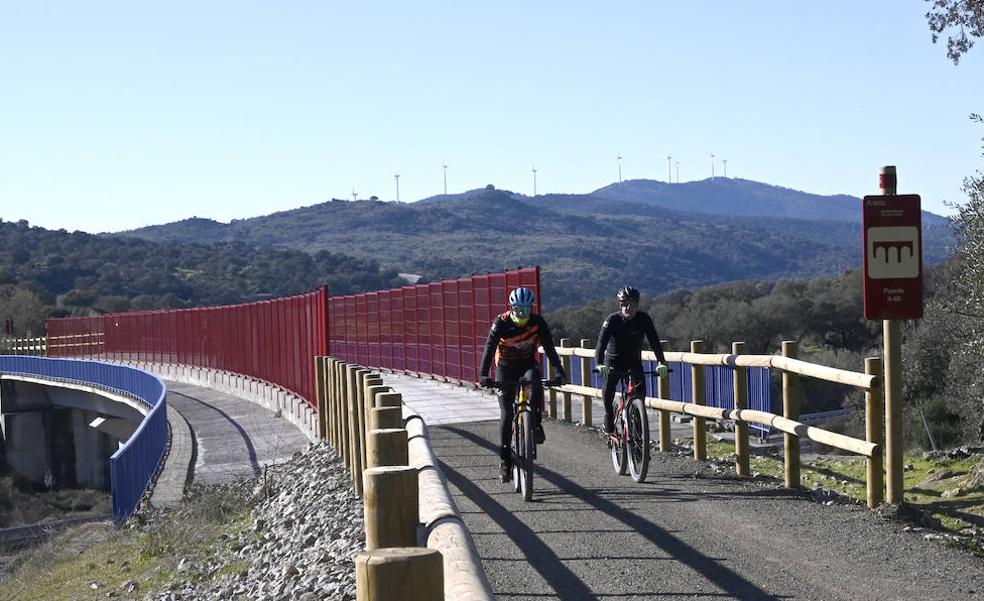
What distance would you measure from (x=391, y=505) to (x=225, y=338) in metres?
36.1

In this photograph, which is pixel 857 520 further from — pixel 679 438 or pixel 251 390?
pixel 251 390

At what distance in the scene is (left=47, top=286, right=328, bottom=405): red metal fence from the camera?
26.7m

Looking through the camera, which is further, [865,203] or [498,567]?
[865,203]

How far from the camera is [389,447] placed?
22.3 ft

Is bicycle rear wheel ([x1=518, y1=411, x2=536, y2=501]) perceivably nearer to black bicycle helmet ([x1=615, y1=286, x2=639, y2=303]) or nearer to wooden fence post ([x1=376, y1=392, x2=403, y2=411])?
black bicycle helmet ([x1=615, y1=286, x2=639, y2=303])

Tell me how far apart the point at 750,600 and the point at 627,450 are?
5.22 meters

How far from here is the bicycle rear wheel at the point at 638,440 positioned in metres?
12.8

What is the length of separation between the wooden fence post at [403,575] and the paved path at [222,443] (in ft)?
57.8

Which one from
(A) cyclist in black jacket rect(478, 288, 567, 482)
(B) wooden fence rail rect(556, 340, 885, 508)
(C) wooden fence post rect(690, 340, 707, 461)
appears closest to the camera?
(B) wooden fence rail rect(556, 340, 885, 508)

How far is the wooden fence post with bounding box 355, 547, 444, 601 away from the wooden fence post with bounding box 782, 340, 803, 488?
30.3 feet

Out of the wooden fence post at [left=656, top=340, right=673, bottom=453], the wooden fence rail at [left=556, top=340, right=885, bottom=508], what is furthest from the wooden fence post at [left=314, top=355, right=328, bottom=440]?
the wooden fence rail at [left=556, top=340, right=885, bottom=508]

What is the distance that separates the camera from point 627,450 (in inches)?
523

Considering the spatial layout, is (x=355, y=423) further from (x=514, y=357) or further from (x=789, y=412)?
(x=789, y=412)

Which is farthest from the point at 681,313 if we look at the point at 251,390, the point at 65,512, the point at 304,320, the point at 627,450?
the point at 627,450
